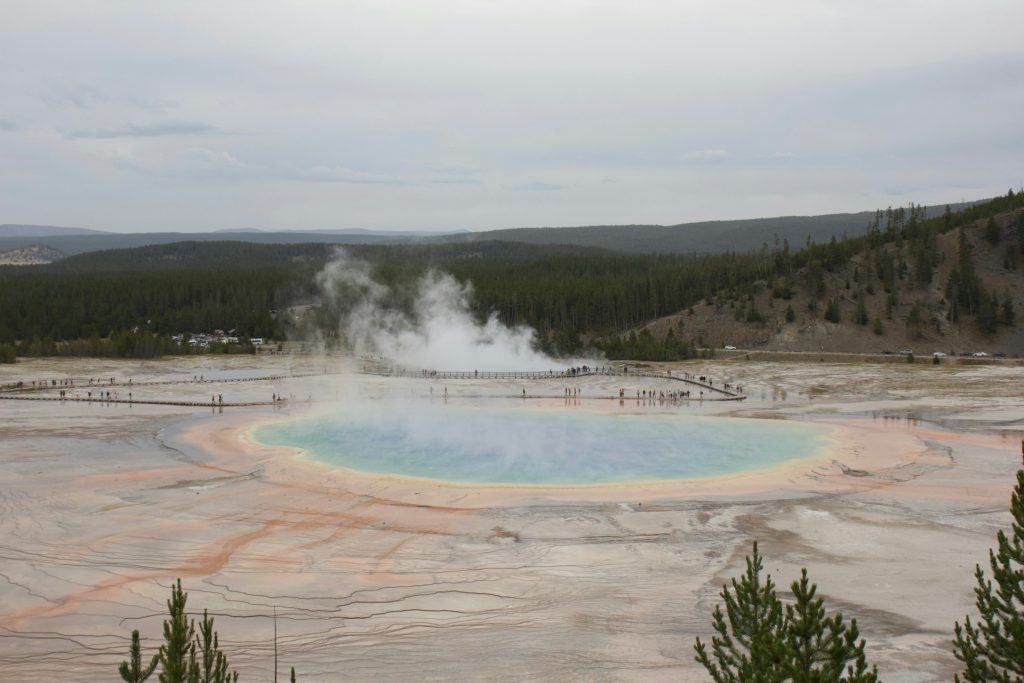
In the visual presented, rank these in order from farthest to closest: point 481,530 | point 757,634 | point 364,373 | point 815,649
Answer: point 364,373 → point 481,530 → point 757,634 → point 815,649

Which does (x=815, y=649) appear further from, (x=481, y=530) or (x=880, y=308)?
(x=880, y=308)

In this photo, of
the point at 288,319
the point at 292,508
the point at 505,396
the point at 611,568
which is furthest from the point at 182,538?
the point at 288,319

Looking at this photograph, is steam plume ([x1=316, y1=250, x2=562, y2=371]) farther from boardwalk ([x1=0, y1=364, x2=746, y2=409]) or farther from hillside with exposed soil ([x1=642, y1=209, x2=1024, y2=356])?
hillside with exposed soil ([x1=642, y1=209, x2=1024, y2=356])

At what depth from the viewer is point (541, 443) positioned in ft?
98.3

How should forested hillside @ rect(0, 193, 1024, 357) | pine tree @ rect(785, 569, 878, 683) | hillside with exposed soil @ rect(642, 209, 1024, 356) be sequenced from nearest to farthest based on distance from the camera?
pine tree @ rect(785, 569, 878, 683) → hillside with exposed soil @ rect(642, 209, 1024, 356) → forested hillside @ rect(0, 193, 1024, 357)

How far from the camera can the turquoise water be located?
24859 mm

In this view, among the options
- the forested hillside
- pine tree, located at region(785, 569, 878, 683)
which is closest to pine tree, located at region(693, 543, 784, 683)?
pine tree, located at region(785, 569, 878, 683)

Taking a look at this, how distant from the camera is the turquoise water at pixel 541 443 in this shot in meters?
24.9

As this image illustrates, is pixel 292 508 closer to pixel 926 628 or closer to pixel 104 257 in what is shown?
pixel 926 628

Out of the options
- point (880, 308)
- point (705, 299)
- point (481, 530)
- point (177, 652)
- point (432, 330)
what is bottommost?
point (481, 530)

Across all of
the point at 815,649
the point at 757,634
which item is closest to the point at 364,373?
the point at 757,634

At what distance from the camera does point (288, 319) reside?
8175 cm

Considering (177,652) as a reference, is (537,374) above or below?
below

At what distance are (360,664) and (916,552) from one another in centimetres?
1082
